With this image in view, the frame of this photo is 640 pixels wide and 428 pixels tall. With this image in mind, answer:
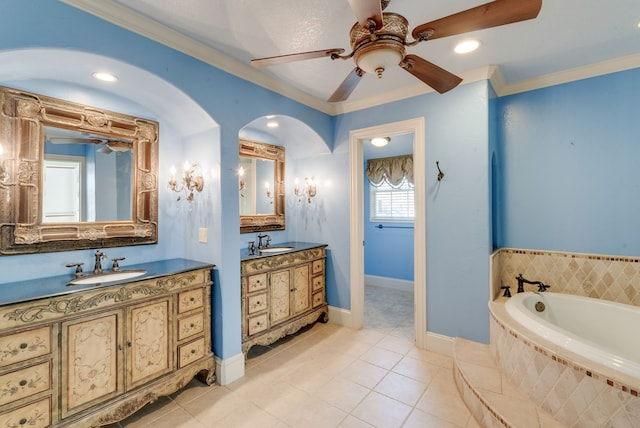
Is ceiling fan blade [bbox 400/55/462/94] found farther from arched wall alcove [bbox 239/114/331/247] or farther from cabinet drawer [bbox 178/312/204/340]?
cabinet drawer [bbox 178/312/204/340]

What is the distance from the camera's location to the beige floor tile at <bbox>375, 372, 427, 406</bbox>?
6.75ft

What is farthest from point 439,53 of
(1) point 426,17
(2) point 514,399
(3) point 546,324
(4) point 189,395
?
(4) point 189,395

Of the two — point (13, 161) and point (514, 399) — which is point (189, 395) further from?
point (514, 399)

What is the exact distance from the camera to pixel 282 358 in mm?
2641

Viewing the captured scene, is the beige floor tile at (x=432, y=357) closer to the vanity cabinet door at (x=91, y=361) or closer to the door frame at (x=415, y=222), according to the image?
the door frame at (x=415, y=222)

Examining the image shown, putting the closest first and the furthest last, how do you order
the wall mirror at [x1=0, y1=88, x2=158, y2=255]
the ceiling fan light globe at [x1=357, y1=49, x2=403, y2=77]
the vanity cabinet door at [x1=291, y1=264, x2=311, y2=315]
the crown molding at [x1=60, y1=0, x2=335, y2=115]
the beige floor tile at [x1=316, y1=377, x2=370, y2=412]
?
1. the ceiling fan light globe at [x1=357, y1=49, x2=403, y2=77]
2. the crown molding at [x1=60, y1=0, x2=335, y2=115]
3. the wall mirror at [x1=0, y1=88, x2=158, y2=255]
4. the beige floor tile at [x1=316, y1=377, x2=370, y2=412]
5. the vanity cabinet door at [x1=291, y1=264, x2=311, y2=315]

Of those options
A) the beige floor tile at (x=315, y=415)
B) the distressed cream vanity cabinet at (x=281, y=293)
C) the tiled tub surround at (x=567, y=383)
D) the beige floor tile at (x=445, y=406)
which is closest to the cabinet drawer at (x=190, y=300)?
the distressed cream vanity cabinet at (x=281, y=293)

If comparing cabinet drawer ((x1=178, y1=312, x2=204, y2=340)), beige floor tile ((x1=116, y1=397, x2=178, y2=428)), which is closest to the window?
cabinet drawer ((x1=178, y1=312, x2=204, y2=340))

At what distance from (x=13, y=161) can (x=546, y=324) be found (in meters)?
3.62

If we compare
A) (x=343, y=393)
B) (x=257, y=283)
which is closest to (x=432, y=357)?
(x=343, y=393)

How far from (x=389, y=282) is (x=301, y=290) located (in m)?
2.51

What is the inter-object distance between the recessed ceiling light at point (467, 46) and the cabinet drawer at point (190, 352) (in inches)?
120

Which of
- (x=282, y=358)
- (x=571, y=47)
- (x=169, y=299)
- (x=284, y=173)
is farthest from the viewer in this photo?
(x=284, y=173)

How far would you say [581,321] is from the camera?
89.4 inches
